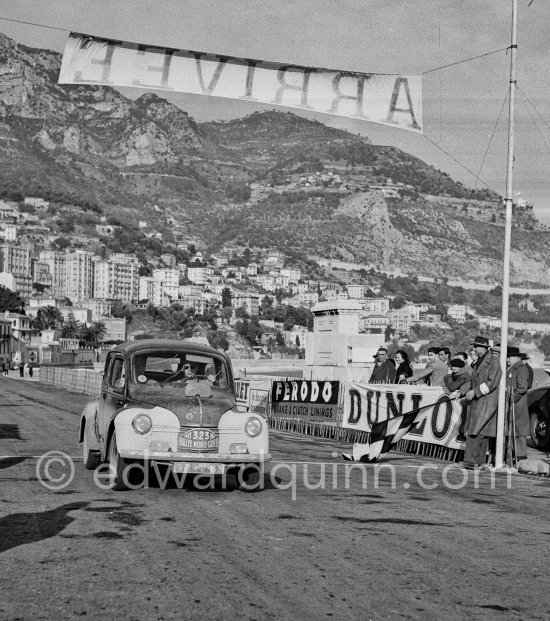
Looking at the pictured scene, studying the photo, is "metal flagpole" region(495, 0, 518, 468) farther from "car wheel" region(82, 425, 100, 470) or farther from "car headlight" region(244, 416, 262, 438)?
"car wheel" region(82, 425, 100, 470)

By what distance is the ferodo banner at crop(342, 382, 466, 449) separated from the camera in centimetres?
1695

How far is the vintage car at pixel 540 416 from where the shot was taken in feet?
65.2

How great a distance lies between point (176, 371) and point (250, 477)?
1.78 metres

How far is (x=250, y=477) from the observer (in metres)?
11.9

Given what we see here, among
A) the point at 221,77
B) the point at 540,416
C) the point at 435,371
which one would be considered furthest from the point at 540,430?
the point at 221,77

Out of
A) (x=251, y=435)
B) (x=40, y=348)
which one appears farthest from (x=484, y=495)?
(x=40, y=348)

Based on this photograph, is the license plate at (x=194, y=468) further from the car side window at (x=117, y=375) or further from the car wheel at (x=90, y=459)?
the car wheel at (x=90, y=459)

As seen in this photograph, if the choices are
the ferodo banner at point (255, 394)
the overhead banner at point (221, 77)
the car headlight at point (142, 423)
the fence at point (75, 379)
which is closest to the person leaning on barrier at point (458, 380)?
the overhead banner at point (221, 77)

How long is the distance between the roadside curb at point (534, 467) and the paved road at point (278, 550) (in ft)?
5.33

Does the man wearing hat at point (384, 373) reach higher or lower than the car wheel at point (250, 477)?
higher

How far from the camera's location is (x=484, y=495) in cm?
1209

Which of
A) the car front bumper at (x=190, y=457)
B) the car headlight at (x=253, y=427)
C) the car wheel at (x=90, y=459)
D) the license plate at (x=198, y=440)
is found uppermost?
the car headlight at (x=253, y=427)

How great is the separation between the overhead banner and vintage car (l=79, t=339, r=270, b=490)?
5.00 metres

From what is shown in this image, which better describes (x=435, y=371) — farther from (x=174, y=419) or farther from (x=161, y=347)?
(x=174, y=419)
